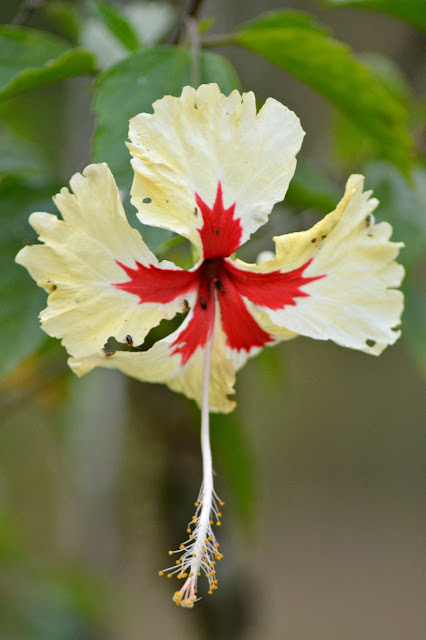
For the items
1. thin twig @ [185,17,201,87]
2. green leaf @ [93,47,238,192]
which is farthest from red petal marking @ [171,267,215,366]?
thin twig @ [185,17,201,87]

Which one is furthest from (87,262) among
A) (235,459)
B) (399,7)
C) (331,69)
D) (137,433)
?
(137,433)

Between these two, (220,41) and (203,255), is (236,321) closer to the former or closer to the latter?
(203,255)

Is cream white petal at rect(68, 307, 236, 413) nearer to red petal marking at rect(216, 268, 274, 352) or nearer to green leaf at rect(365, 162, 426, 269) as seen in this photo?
red petal marking at rect(216, 268, 274, 352)

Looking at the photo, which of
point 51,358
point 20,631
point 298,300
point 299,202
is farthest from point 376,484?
point 298,300

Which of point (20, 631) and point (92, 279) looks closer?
point (92, 279)

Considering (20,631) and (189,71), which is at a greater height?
(189,71)

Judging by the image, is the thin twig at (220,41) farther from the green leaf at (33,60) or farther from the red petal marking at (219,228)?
the red petal marking at (219,228)

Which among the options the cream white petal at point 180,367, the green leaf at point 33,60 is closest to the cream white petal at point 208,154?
the cream white petal at point 180,367

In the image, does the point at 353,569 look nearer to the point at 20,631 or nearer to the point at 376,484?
the point at 376,484
